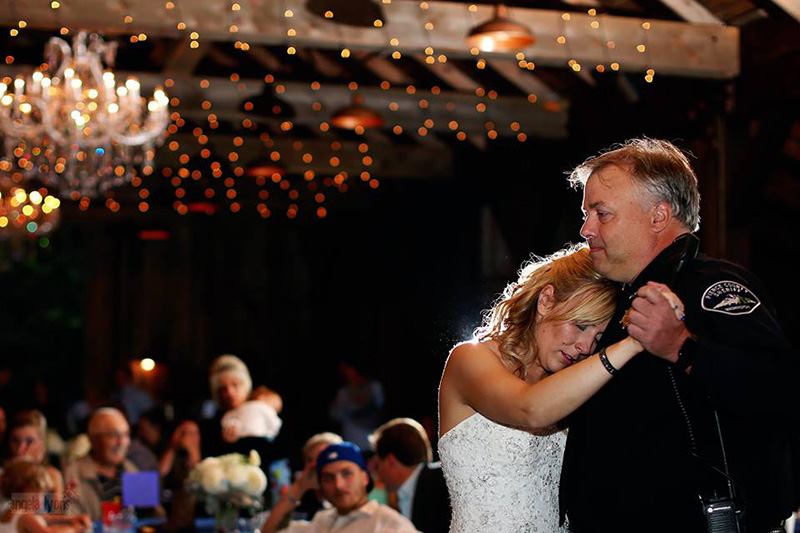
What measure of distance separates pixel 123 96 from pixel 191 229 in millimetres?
7904

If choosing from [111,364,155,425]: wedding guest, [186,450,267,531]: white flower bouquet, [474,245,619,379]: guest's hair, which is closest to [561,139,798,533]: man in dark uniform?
[474,245,619,379]: guest's hair

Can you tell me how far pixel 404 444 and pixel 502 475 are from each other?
2044mm

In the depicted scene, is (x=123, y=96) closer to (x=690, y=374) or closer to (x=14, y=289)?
(x=690, y=374)

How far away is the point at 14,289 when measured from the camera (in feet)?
51.5

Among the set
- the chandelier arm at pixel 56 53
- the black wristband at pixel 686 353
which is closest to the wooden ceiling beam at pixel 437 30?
the chandelier arm at pixel 56 53

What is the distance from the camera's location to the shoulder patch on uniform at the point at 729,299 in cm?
199

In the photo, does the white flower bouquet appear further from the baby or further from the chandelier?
the chandelier

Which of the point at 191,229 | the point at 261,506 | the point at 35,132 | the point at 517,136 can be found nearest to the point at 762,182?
the point at 517,136

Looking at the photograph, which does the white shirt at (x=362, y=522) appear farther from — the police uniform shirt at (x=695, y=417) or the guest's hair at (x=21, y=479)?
the police uniform shirt at (x=695, y=417)

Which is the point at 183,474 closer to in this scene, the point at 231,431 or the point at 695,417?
the point at 231,431

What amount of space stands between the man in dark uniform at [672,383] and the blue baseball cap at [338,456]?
203 cm

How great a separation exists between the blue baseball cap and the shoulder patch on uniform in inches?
98.2

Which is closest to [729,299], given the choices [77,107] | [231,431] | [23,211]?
[231,431]

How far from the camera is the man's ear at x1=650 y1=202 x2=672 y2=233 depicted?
86.7 inches
